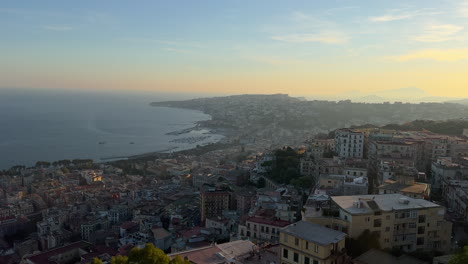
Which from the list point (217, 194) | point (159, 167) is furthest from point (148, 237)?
point (159, 167)

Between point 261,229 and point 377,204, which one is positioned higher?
point 377,204

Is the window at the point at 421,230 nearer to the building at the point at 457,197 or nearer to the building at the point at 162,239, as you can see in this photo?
the building at the point at 457,197

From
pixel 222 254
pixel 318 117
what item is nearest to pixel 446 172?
pixel 222 254

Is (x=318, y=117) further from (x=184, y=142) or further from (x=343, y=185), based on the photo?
(x=343, y=185)

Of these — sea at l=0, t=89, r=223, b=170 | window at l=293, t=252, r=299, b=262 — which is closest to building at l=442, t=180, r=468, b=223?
window at l=293, t=252, r=299, b=262

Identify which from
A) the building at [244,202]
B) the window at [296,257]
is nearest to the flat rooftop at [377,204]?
the window at [296,257]
